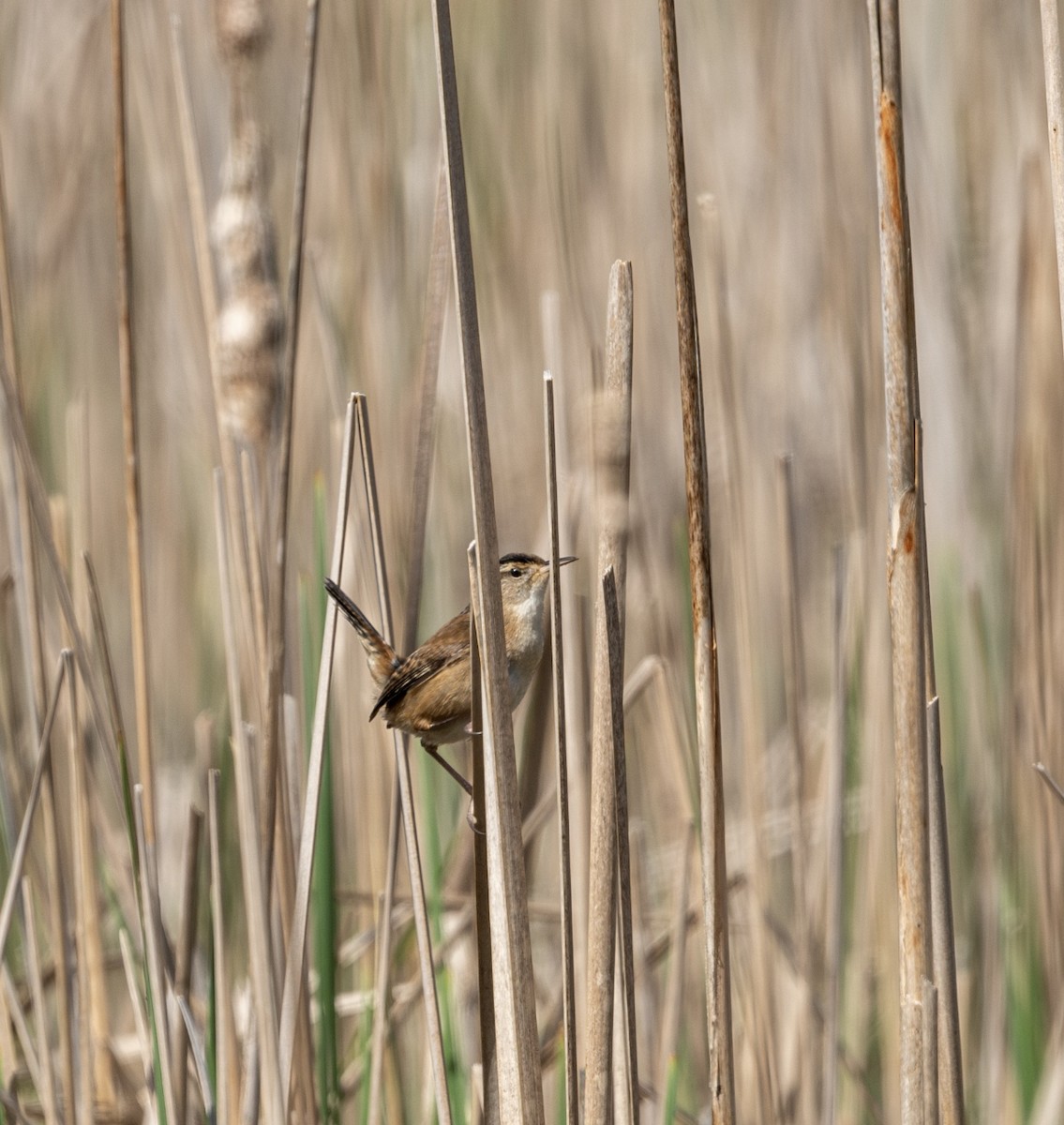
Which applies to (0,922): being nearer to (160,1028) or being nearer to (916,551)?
(160,1028)

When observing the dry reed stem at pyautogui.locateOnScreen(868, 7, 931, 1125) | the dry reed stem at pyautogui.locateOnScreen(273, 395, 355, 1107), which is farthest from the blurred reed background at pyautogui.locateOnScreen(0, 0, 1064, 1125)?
the dry reed stem at pyautogui.locateOnScreen(868, 7, 931, 1125)

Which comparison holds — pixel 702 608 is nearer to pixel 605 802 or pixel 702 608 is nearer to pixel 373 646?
pixel 605 802

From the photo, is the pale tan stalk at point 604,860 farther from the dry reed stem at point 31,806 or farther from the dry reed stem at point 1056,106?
the dry reed stem at point 31,806

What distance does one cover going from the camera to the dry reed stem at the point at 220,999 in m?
1.59

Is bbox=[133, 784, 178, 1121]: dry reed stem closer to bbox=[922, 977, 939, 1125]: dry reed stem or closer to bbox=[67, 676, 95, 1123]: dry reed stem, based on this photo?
bbox=[67, 676, 95, 1123]: dry reed stem

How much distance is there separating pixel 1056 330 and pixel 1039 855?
0.93 meters

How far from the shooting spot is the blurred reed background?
1.97 m

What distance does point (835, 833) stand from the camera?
1.94 metres

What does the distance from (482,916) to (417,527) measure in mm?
606

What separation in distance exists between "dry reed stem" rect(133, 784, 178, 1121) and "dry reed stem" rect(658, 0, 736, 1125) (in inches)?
25.8

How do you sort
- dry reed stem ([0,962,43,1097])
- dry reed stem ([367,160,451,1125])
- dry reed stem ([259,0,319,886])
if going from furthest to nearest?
dry reed stem ([0,962,43,1097]) < dry reed stem ([367,160,451,1125]) < dry reed stem ([259,0,319,886])

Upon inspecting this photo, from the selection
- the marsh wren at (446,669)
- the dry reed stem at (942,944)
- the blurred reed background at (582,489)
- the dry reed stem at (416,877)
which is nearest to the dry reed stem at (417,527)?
the blurred reed background at (582,489)

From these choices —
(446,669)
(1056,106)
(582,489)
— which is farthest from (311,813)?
(582,489)

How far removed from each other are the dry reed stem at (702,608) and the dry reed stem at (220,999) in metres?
0.57
